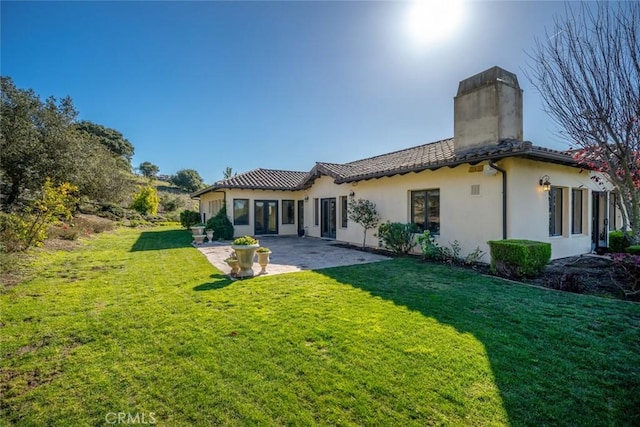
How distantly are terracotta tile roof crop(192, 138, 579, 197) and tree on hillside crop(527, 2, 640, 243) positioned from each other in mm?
1034

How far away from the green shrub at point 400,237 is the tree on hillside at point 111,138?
4549cm

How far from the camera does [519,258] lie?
23.6 ft

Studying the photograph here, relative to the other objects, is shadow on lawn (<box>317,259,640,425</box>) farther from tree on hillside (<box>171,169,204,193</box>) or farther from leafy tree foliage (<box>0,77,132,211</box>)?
tree on hillside (<box>171,169,204,193</box>)

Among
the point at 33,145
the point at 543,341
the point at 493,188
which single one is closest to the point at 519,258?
the point at 493,188

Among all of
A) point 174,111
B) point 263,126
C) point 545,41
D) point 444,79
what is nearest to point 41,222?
point 174,111

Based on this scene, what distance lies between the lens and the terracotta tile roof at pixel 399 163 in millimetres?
8133

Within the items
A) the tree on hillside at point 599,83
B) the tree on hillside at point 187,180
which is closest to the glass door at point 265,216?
the tree on hillside at point 599,83

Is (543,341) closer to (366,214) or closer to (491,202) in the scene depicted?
(491,202)

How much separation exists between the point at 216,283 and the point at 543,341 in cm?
632

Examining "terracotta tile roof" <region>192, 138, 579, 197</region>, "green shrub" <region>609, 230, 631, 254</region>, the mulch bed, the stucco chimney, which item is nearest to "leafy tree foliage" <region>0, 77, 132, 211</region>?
"terracotta tile roof" <region>192, 138, 579, 197</region>

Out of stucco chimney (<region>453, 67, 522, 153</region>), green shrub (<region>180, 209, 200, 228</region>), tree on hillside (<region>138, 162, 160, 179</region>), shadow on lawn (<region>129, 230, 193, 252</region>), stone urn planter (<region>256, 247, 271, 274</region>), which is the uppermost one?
tree on hillside (<region>138, 162, 160, 179</region>)

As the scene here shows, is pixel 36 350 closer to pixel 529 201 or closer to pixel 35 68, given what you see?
pixel 529 201

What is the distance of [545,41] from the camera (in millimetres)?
7656

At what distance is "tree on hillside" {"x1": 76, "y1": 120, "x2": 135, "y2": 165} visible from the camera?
4253cm
